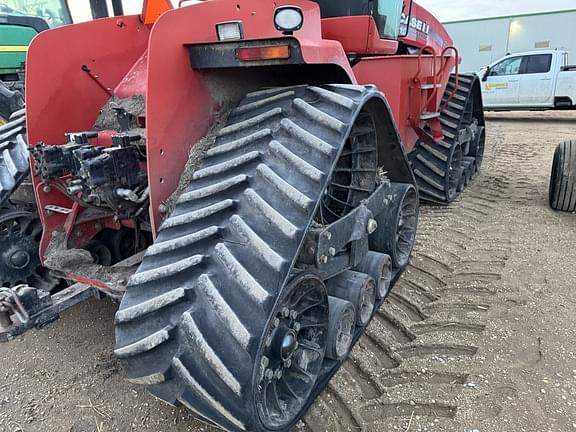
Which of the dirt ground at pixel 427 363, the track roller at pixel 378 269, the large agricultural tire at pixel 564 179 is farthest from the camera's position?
the large agricultural tire at pixel 564 179

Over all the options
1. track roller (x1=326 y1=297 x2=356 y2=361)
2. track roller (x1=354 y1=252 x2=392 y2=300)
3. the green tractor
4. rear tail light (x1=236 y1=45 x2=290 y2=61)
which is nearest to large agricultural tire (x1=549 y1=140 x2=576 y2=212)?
track roller (x1=354 y1=252 x2=392 y2=300)

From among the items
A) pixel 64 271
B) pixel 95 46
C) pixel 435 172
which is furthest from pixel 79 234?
pixel 435 172

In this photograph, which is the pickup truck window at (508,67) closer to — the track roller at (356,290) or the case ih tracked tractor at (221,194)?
the case ih tracked tractor at (221,194)

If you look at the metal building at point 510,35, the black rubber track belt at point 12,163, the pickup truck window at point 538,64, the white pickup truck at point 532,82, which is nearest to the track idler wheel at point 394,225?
the black rubber track belt at point 12,163

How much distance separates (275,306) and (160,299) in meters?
0.41

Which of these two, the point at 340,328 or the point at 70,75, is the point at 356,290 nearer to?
the point at 340,328

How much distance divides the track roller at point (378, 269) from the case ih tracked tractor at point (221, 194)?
0.04 ft

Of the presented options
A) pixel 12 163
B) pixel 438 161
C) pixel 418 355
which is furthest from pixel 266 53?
pixel 438 161

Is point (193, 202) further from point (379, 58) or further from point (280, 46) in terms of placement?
point (379, 58)

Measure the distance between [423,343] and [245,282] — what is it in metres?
1.53

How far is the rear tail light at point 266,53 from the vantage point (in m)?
1.88

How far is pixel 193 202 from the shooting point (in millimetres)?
1859

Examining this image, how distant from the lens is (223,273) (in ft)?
5.40

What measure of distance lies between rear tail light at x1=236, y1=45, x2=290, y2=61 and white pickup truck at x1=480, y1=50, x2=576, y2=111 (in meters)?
13.0
